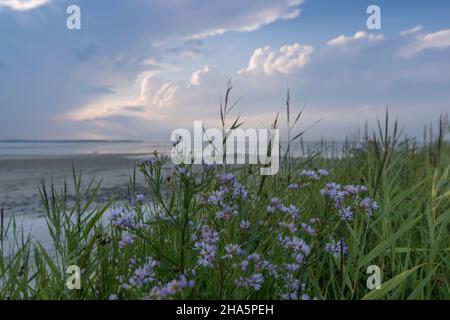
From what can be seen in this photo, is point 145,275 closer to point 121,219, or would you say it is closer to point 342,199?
point 121,219

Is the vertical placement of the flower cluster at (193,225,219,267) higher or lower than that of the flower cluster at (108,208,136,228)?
lower

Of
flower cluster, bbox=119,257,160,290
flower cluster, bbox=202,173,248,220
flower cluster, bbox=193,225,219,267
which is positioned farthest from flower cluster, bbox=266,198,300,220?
flower cluster, bbox=119,257,160,290

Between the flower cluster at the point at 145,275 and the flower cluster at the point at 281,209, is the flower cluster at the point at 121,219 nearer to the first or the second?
the flower cluster at the point at 145,275

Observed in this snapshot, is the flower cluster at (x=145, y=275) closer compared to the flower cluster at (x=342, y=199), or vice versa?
the flower cluster at (x=145, y=275)

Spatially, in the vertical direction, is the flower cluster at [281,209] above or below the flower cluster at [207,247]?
above

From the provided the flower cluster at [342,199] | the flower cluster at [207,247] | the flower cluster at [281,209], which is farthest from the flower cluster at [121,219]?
the flower cluster at [342,199]

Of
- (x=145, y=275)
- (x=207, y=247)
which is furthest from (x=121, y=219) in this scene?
(x=207, y=247)

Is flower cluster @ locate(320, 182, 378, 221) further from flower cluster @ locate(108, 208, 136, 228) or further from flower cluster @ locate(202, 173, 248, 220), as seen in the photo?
flower cluster @ locate(108, 208, 136, 228)

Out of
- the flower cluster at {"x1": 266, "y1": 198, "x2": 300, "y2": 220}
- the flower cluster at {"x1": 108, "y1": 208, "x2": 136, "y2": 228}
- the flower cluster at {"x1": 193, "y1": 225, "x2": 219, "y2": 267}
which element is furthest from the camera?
the flower cluster at {"x1": 266, "y1": 198, "x2": 300, "y2": 220}

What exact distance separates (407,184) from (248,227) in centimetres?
282

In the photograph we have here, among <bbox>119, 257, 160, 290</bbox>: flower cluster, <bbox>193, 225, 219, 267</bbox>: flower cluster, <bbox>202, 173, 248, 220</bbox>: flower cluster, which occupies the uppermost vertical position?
<bbox>202, 173, 248, 220</bbox>: flower cluster
